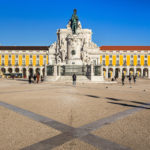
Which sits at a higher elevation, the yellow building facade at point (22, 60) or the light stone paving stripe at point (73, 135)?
the yellow building facade at point (22, 60)

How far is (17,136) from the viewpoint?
3674mm

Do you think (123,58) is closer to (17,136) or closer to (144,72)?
(144,72)

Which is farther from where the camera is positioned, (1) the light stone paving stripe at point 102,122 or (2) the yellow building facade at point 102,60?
(2) the yellow building facade at point 102,60

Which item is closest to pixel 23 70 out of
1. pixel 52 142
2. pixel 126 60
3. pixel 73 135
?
pixel 126 60

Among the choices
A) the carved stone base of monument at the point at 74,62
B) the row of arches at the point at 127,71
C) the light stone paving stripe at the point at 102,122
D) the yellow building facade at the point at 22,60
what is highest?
the yellow building facade at the point at 22,60

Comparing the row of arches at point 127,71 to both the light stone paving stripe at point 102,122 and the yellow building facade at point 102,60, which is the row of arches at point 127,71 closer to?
the yellow building facade at point 102,60

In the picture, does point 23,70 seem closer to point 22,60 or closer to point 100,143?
point 22,60

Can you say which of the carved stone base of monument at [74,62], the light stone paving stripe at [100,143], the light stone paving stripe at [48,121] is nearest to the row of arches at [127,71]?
the carved stone base of monument at [74,62]

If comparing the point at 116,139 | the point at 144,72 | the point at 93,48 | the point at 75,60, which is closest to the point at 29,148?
the point at 116,139

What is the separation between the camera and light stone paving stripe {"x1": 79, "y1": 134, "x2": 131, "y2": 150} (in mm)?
3170

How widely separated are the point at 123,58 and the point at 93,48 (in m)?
18.9

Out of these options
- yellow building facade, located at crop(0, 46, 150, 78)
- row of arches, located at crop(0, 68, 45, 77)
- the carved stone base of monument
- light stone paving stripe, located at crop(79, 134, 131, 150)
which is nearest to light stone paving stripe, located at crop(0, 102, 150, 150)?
light stone paving stripe, located at crop(79, 134, 131, 150)

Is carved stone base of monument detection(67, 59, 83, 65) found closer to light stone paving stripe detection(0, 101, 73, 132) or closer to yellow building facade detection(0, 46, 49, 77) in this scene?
light stone paving stripe detection(0, 101, 73, 132)

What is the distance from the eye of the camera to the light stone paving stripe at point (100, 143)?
3170 mm
